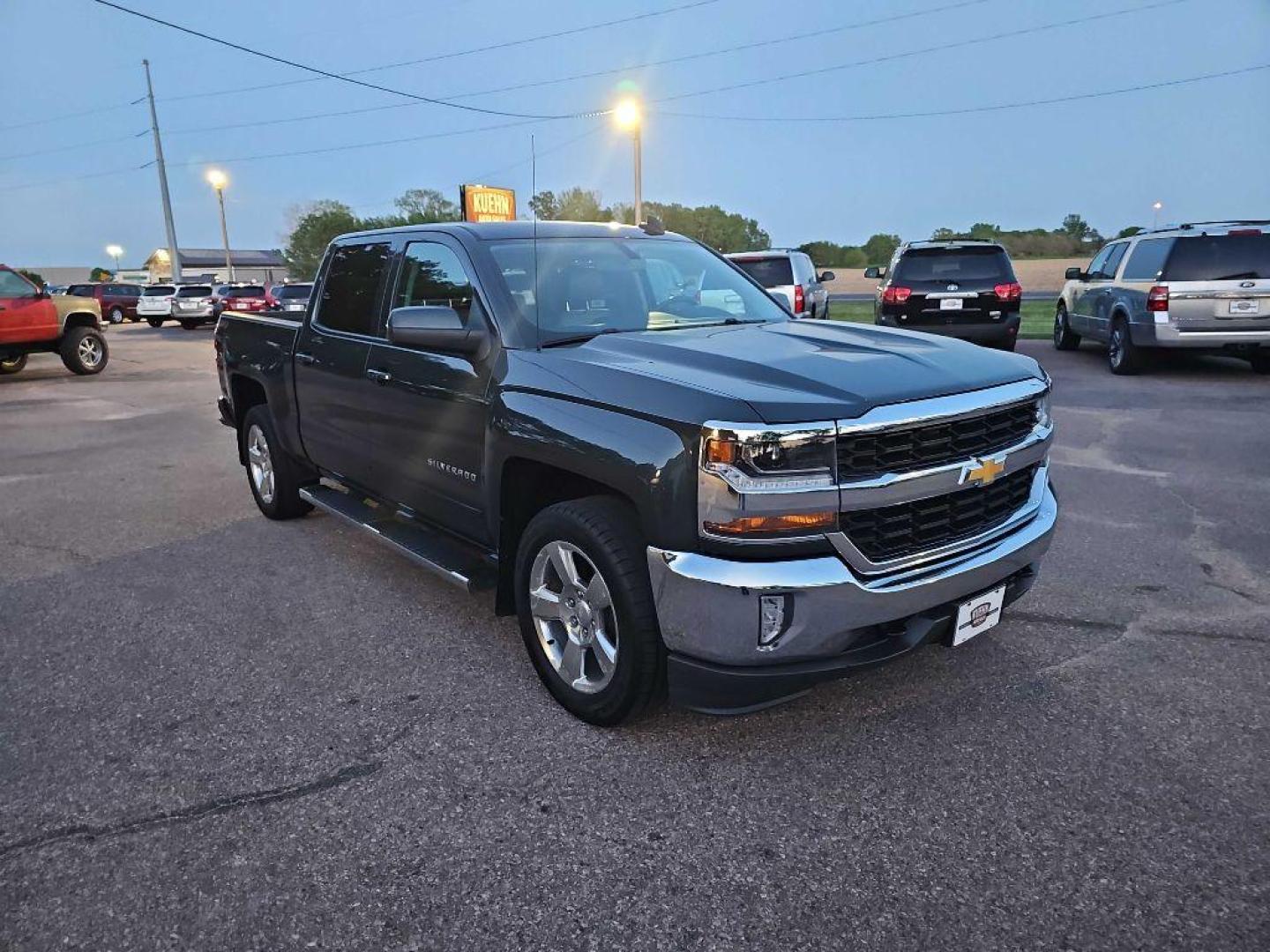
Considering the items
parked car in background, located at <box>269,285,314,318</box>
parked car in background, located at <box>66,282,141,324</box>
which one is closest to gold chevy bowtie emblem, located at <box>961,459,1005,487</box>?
parked car in background, located at <box>269,285,314,318</box>

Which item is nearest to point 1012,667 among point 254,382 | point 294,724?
point 294,724

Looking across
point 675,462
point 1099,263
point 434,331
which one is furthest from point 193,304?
point 675,462

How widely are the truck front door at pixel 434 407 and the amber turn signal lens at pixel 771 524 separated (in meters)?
1.32

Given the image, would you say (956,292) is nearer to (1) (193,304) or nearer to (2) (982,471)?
(2) (982,471)

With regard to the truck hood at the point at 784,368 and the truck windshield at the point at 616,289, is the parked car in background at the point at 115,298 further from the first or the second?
the truck hood at the point at 784,368

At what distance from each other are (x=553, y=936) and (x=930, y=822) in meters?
1.19

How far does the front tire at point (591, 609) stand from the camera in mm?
2865

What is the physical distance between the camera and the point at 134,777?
117 inches

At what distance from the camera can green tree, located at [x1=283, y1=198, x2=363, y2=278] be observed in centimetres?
8700

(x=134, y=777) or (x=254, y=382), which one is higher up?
(x=254, y=382)

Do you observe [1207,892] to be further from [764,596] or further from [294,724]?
[294,724]

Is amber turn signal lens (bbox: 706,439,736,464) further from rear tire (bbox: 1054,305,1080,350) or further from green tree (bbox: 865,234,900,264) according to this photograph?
green tree (bbox: 865,234,900,264)

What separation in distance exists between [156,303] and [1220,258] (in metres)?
35.4

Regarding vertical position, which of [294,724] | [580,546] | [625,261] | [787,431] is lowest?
[294,724]
